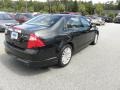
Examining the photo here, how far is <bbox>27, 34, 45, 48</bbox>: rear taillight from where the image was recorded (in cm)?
396

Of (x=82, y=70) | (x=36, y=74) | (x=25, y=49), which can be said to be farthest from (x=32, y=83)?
(x=82, y=70)

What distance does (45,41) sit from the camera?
4.07 meters

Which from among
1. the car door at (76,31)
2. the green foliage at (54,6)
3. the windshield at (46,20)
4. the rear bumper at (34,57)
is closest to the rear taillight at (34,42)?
the rear bumper at (34,57)

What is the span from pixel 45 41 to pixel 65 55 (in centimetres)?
104

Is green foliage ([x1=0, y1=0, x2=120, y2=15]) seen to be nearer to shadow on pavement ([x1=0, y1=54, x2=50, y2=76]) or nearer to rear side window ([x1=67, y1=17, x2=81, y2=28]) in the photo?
rear side window ([x1=67, y1=17, x2=81, y2=28])

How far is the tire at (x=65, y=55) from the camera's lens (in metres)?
4.65

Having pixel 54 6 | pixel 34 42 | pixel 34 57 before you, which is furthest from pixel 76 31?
pixel 54 6

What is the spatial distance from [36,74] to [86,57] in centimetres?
228

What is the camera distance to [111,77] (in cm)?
430

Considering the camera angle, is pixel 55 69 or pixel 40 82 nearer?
pixel 40 82

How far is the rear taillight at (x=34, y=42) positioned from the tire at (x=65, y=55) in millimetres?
845

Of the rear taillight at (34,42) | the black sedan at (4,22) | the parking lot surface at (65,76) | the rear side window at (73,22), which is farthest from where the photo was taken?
the black sedan at (4,22)

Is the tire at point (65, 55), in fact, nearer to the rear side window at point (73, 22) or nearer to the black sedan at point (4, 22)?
the rear side window at point (73, 22)

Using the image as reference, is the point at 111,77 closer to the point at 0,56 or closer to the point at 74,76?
the point at 74,76
